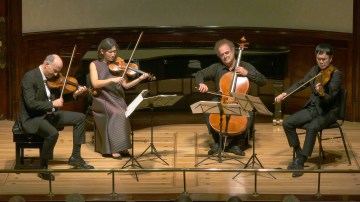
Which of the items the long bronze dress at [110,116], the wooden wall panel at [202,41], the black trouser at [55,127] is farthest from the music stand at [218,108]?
the wooden wall panel at [202,41]

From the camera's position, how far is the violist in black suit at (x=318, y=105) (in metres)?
7.20

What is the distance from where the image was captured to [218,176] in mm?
7203

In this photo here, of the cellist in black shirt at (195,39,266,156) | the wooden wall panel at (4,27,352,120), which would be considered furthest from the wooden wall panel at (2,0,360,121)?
the cellist in black shirt at (195,39,266,156)

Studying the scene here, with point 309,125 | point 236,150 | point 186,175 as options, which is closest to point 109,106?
point 186,175

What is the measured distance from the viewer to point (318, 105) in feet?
24.1

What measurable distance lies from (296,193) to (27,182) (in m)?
2.54

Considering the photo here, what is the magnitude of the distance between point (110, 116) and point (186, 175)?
109cm

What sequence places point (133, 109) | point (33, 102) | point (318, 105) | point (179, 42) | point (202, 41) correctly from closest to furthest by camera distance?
point (133, 109) < point (33, 102) < point (318, 105) < point (179, 42) < point (202, 41)

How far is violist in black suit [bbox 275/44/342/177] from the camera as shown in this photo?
720 centimetres

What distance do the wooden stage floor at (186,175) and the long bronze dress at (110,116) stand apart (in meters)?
0.18

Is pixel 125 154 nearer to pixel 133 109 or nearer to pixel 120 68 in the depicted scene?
pixel 120 68

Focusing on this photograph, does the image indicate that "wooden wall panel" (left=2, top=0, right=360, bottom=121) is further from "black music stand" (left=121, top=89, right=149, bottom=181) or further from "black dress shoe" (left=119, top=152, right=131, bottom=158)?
"black music stand" (left=121, top=89, right=149, bottom=181)

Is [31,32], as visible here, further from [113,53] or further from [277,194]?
[277,194]

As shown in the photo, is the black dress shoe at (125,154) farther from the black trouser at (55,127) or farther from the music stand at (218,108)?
the music stand at (218,108)
